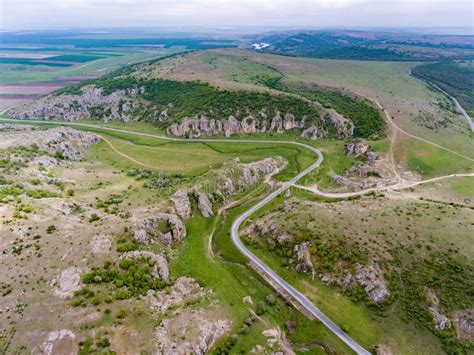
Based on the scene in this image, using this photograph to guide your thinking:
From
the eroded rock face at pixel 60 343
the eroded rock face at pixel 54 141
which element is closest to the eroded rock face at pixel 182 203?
the eroded rock face at pixel 60 343

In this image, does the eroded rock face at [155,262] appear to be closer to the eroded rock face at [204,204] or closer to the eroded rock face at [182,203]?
the eroded rock face at [182,203]

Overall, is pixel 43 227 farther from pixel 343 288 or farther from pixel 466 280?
pixel 466 280

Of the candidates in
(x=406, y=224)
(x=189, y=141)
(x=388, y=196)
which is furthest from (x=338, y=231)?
(x=189, y=141)

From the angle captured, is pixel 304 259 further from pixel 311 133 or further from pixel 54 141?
pixel 54 141

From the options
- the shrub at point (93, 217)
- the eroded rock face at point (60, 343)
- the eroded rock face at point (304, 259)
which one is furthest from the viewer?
the shrub at point (93, 217)

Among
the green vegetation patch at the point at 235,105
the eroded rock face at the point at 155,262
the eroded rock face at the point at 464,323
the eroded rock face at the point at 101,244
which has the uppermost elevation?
the green vegetation patch at the point at 235,105

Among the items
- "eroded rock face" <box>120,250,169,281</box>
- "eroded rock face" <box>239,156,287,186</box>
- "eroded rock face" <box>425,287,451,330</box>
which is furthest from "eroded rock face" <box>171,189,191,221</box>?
"eroded rock face" <box>425,287,451,330</box>

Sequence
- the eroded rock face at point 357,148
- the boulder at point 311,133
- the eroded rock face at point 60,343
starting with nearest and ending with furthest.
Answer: the eroded rock face at point 60,343, the eroded rock face at point 357,148, the boulder at point 311,133
